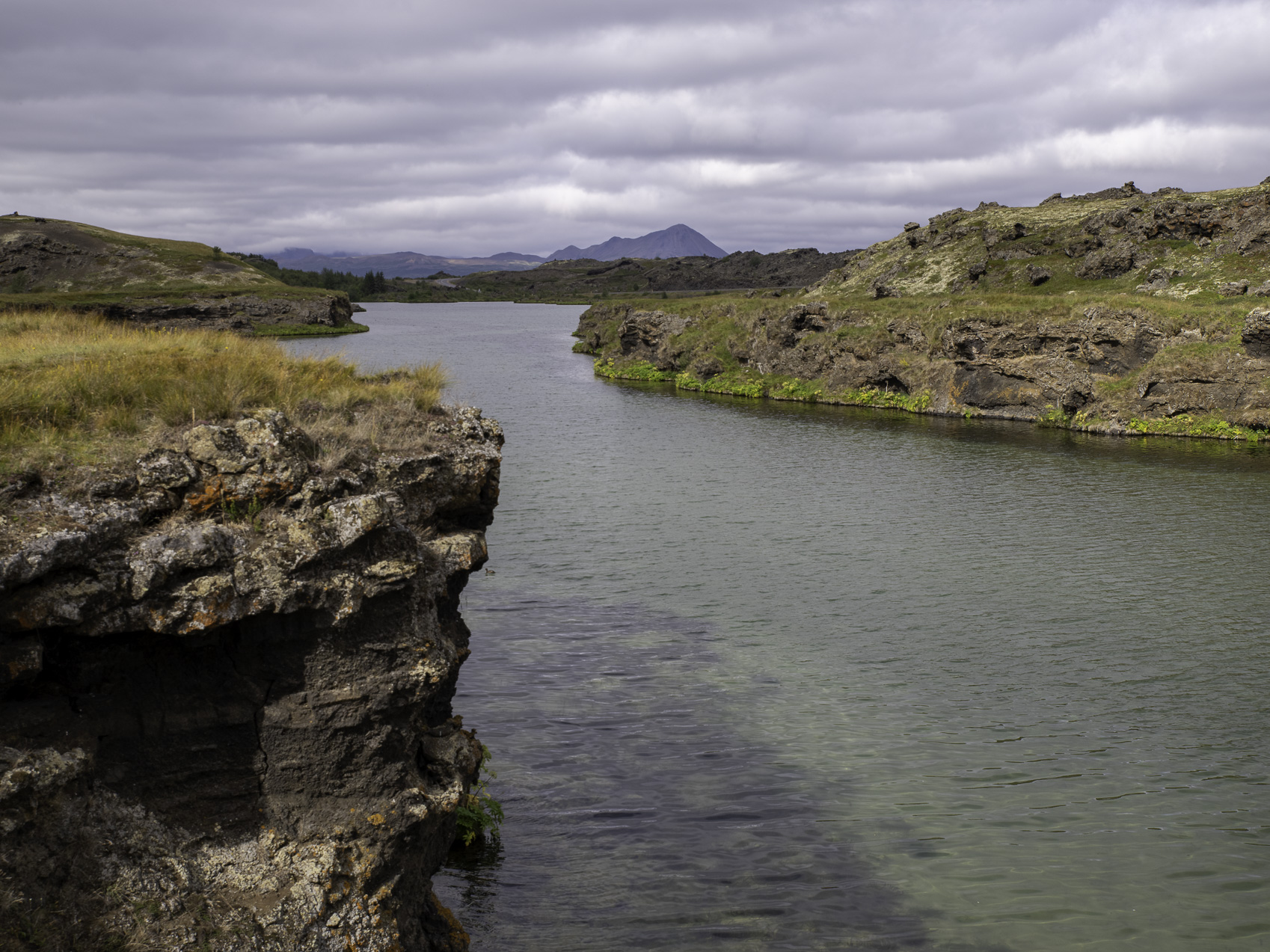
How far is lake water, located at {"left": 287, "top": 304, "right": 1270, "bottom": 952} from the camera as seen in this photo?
12.3 m

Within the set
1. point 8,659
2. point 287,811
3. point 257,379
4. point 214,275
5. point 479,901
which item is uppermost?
point 214,275

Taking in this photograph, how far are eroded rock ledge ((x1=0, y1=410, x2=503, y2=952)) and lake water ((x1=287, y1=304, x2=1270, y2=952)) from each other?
3.36 metres

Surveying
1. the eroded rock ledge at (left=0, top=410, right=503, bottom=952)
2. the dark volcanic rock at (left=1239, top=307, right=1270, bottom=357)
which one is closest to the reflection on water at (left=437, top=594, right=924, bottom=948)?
the eroded rock ledge at (left=0, top=410, right=503, bottom=952)

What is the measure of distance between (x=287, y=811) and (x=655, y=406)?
196 ft

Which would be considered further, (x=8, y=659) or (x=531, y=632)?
(x=531, y=632)

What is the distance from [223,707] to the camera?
9.47m

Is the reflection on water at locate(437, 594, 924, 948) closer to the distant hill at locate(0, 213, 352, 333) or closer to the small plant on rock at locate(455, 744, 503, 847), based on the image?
the small plant on rock at locate(455, 744, 503, 847)

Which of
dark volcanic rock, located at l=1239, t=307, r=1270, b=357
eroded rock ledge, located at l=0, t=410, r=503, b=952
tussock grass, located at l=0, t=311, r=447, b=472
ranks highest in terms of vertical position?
dark volcanic rock, located at l=1239, t=307, r=1270, b=357

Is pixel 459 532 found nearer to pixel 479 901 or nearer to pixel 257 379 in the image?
pixel 257 379

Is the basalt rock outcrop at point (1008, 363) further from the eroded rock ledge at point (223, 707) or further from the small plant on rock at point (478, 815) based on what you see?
the eroded rock ledge at point (223, 707)

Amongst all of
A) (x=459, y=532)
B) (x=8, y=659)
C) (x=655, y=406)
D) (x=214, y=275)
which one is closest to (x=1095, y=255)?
(x=655, y=406)

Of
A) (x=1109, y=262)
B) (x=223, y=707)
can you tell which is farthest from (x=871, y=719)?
(x=1109, y=262)

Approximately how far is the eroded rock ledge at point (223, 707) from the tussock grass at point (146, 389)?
764mm

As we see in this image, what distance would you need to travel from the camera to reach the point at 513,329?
15312 cm
